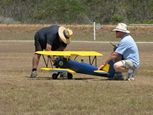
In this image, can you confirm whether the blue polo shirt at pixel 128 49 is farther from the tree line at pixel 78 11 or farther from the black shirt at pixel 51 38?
the tree line at pixel 78 11

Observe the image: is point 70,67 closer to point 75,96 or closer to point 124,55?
point 124,55

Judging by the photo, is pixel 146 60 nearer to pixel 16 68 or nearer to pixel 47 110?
pixel 16 68

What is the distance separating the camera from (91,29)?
171 feet

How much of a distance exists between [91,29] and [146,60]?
2786 cm

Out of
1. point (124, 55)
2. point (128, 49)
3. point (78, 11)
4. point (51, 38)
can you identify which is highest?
point (51, 38)

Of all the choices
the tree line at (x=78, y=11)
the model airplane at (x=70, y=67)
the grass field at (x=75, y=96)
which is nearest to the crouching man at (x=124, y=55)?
the model airplane at (x=70, y=67)

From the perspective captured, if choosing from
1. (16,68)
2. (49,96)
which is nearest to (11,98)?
(49,96)

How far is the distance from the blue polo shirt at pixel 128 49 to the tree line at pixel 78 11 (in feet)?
154

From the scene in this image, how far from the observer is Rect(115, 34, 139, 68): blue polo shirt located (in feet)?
52.2

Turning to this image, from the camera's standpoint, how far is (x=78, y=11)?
65438 mm

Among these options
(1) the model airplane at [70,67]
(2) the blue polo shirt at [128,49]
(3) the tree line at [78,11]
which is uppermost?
(2) the blue polo shirt at [128,49]

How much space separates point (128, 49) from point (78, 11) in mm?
49633

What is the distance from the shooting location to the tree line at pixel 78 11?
65.2m

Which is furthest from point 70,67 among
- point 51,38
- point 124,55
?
point 124,55
